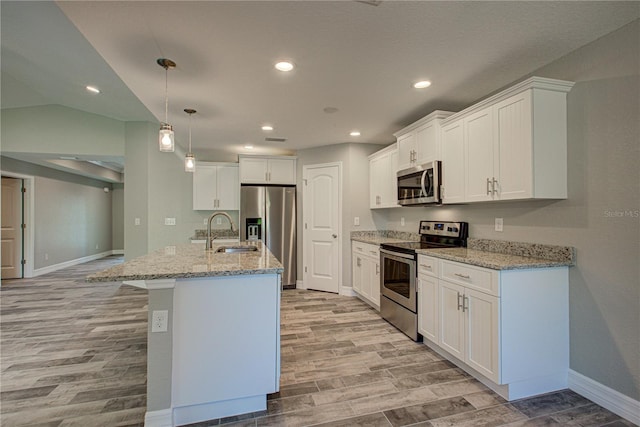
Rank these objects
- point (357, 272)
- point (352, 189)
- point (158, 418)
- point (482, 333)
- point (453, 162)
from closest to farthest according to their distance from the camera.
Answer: point (158, 418)
point (482, 333)
point (453, 162)
point (357, 272)
point (352, 189)

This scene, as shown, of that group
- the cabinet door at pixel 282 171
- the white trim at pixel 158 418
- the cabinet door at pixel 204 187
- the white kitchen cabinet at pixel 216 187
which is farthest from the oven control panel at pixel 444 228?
the cabinet door at pixel 204 187

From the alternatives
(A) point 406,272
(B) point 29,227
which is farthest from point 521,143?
(B) point 29,227

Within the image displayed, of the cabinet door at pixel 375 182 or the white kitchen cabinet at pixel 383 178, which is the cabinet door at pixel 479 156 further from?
the cabinet door at pixel 375 182

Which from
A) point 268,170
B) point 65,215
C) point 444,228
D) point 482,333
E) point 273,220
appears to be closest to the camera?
point 482,333

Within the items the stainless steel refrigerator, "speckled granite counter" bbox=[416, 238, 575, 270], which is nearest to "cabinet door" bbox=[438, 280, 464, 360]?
"speckled granite counter" bbox=[416, 238, 575, 270]

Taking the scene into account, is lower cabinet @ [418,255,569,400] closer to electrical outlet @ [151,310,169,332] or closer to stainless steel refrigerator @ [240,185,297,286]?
electrical outlet @ [151,310,169,332]

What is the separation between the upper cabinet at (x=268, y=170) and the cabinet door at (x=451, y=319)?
11.1 ft

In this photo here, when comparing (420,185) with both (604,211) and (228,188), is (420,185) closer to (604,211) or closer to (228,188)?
(604,211)

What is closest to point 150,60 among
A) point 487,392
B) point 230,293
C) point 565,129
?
point 230,293

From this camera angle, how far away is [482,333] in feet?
6.87

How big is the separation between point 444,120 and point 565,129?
3.35 ft

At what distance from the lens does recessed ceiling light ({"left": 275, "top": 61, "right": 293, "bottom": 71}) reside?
230 centimetres

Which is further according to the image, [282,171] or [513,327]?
[282,171]

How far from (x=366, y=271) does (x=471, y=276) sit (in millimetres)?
1952
